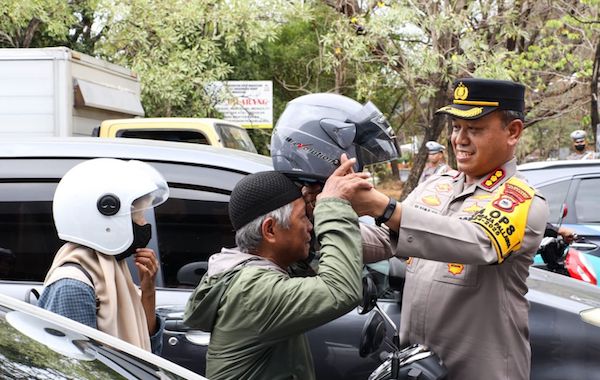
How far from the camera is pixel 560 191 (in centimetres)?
680

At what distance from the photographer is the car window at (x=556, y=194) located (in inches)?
266

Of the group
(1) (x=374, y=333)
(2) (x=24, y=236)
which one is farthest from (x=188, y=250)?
(1) (x=374, y=333)

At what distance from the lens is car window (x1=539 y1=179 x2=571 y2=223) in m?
6.75

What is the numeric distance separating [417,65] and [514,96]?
9.83 meters

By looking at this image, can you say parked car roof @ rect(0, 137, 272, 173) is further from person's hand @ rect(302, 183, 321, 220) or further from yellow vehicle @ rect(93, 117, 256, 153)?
yellow vehicle @ rect(93, 117, 256, 153)

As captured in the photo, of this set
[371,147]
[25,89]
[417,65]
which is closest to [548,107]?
[417,65]

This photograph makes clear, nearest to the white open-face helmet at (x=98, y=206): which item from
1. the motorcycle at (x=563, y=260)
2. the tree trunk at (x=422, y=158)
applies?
the motorcycle at (x=563, y=260)

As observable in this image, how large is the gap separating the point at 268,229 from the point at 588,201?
547cm

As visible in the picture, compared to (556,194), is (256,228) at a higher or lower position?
higher

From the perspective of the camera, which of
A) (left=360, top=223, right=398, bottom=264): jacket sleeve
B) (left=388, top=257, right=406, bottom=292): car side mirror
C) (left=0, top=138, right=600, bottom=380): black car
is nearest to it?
(left=360, top=223, right=398, bottom=264): jacket sleeve

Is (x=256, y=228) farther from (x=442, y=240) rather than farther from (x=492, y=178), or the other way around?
(x=492, y=178)

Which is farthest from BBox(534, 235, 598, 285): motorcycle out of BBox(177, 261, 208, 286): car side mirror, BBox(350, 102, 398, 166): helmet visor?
BBox(350, 102, 398, 166): helmet visor

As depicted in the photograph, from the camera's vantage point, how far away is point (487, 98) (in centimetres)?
223

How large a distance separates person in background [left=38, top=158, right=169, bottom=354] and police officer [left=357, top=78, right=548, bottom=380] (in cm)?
88
